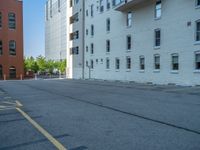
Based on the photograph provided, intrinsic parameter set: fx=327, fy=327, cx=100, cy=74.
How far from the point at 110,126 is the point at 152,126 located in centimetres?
105

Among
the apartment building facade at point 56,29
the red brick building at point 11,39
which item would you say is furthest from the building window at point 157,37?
the apartment building facade at point 56,29

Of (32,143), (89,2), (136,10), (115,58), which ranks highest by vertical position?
(89,2)

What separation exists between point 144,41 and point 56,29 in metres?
131

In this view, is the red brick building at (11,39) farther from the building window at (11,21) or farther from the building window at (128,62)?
the building window at (128,62)

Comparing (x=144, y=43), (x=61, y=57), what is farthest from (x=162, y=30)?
(x=61, y=57)

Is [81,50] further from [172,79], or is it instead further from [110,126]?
[110,126]

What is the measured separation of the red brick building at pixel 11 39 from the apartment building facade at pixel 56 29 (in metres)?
76.9

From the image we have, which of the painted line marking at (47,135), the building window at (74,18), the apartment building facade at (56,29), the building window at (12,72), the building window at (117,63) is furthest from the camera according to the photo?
the apartment building facade at (56,29)

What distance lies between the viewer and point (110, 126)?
8.20m

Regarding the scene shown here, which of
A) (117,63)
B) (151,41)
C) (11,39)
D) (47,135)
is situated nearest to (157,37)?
(151,41)

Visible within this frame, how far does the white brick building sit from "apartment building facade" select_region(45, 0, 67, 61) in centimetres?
9586

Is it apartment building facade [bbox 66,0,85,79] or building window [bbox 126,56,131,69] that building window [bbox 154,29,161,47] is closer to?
building window [bbox 126,56,131,69]

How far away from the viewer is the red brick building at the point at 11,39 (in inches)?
2525

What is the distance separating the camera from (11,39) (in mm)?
65188
